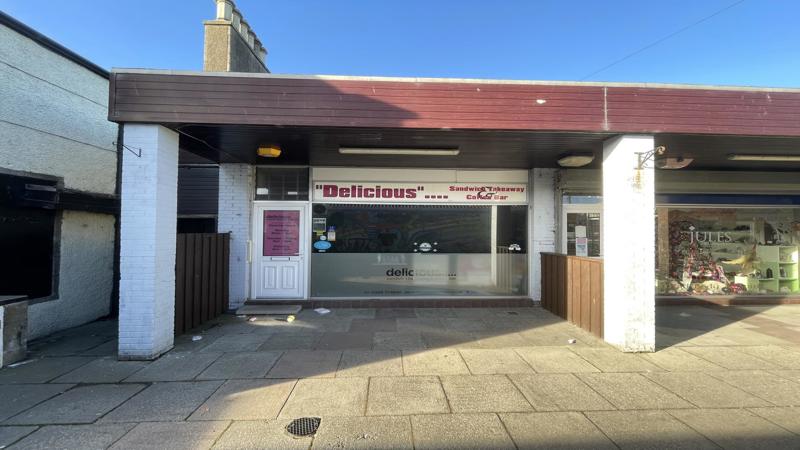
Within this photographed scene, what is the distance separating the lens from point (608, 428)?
3.62m

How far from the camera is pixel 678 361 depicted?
17.9 ft

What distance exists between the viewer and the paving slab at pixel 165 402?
151 inches

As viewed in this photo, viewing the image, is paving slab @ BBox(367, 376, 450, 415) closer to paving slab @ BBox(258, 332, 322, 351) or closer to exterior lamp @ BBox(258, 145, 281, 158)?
paving slab @ BBox(258, 332, 322, 351)

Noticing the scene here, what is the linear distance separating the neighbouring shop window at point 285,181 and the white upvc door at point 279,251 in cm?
25

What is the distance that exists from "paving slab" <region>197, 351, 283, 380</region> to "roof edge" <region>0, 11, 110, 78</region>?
5.91 meters

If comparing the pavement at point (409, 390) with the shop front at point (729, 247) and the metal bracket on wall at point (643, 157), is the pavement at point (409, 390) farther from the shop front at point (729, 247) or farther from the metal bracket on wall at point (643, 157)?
the shop front at point (729, 247)

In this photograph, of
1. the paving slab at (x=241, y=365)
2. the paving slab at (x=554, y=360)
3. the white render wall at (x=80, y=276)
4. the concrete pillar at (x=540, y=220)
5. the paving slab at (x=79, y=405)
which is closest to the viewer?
the paving slab at (x=79, y=405)

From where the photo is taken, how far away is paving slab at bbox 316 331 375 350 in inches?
235

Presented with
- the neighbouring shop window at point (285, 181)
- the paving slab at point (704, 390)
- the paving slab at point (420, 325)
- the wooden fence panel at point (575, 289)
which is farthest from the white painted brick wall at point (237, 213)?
the paving slab at point (704, 390)

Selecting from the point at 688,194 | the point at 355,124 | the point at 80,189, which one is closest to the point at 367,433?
the point at 355,124

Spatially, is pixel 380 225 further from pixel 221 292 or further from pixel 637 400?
pixel 637 400

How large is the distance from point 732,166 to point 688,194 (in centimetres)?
97

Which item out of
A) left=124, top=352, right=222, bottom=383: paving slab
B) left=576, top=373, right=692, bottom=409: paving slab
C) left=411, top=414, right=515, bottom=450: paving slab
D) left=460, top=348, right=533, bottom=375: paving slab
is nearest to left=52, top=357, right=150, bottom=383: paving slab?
left=124, top=352, right=222, bottom=383: paving slab

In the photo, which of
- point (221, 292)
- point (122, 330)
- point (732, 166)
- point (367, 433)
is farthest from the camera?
point (732, 166)
